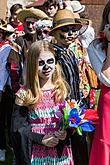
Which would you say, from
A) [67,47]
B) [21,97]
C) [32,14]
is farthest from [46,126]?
[32,14]

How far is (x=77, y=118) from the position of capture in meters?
3.39

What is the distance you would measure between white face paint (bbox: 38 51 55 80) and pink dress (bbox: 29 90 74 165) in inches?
5.1

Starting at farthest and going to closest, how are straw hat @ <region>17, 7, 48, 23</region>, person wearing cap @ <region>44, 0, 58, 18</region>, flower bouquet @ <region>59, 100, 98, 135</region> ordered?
1. person wearing cap @ <region>44, 0, 58, 18</region>
2. straw hat @ <region>17, 7, 48, 23</region>
3. flower bouquet @ <region>59, 100, 98, 135</region>

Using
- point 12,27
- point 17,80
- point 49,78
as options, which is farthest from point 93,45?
point 12,27

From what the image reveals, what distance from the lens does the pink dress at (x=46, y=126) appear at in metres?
3.57

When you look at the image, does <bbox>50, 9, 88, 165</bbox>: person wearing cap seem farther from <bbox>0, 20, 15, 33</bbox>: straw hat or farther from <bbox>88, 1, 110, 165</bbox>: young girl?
<bbox>0, 20, 15, 33</bbox>: straw hat

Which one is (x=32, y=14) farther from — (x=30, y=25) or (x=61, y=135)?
(x=61, y=135)

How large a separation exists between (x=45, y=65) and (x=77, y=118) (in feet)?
1.59

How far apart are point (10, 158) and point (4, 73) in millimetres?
1032

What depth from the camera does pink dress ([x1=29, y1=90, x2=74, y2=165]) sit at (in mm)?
3568

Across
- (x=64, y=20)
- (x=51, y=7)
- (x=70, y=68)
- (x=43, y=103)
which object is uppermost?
(x=51, y=7)

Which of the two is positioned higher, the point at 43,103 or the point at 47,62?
the point at 47,62

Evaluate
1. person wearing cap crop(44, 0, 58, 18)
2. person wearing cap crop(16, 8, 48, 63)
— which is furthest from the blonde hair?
person wearing cap crop(44, 0, 58, 18)

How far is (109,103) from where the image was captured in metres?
3.57
